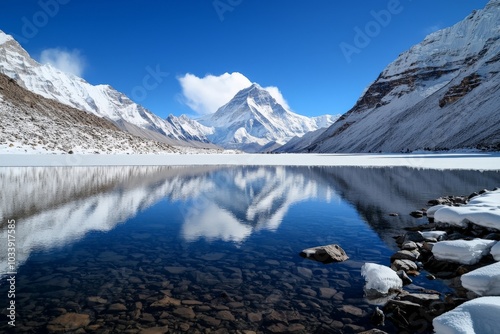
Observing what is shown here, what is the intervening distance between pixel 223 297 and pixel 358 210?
566 inches

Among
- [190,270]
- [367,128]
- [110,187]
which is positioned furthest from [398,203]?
[367,128]

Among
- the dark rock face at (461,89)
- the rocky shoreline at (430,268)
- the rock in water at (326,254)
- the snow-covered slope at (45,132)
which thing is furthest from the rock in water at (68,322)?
the dark rock face at (461,89)

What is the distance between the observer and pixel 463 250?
11.2m

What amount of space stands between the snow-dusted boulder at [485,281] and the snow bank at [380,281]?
1.70m

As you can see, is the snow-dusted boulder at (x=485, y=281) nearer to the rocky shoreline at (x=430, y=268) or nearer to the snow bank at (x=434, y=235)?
the rocky shoreline at (x=430, y=268)

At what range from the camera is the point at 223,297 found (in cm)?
912

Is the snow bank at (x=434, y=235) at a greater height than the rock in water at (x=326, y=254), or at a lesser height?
greater

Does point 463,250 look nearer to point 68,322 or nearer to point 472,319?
point 472,319

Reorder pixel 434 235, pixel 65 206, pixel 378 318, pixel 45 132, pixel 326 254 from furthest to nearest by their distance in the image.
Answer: pixel 45 132 < pixel 65 206 < pixel 434 235 < pixel 326 254 < pixel 378 318

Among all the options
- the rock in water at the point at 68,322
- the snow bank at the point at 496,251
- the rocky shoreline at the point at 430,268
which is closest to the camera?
the rock in water at the point at 68,322

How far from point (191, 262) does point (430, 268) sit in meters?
8.09

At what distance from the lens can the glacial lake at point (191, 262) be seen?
8.01m

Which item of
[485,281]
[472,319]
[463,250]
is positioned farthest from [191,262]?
[463,250]

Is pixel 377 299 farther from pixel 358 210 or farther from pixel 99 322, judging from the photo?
pixel 358 210
